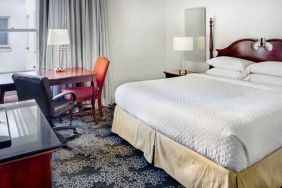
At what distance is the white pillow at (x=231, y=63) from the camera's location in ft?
12.3

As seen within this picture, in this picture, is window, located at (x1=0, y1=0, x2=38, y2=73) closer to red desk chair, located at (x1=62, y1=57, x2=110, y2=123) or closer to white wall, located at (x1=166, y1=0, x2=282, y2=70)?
red desk chair, located at (x1=62, y1=57, x2=110, y2=123)

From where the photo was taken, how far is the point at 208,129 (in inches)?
79.7

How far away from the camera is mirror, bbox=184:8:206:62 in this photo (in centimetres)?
473

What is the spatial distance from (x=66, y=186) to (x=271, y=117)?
1839 millimetres

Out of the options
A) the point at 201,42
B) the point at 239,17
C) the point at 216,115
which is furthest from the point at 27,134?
the point at 201,42

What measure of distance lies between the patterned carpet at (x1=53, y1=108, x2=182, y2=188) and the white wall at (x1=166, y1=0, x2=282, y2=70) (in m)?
2.45

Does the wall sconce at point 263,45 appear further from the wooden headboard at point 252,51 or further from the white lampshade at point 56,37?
the white lampshade at point 56,37

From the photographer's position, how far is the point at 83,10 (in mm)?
4457

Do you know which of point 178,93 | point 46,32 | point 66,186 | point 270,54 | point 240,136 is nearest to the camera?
point 240,136

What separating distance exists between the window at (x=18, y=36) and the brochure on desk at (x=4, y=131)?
2.98 meters

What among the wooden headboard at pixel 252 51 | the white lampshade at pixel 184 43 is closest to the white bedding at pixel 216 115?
the wooden headboard at pixel 252 51

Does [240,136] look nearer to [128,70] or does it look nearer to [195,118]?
[195,118]

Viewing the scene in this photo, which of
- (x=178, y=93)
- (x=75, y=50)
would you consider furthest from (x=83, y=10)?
(x=178, y=93)

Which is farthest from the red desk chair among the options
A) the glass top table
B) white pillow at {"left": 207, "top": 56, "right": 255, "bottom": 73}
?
the glass top table
